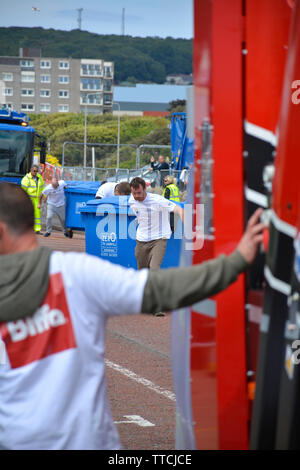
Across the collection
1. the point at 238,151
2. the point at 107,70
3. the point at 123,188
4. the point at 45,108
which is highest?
the point at 238,151

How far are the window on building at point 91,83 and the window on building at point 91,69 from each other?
139 cm

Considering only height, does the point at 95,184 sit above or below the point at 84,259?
below

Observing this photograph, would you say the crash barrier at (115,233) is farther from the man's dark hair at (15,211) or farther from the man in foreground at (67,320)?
the man in foreground at (67,320)

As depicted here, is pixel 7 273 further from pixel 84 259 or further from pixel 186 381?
pixel 186 381

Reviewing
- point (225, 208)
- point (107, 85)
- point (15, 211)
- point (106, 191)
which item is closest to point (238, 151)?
point (225, 208)

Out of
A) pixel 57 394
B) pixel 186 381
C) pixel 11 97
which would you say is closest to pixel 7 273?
pixel 57 394

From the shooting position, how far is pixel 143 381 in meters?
7.61

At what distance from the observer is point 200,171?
119 inches

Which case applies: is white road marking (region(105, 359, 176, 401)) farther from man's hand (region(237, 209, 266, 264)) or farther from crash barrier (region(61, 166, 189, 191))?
crash barrier (region(61, 166, 189, 191))

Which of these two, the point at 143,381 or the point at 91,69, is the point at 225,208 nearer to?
the point at 143,381

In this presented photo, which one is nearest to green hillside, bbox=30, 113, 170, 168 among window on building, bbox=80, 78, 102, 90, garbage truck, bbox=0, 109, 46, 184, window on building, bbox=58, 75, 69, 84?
window on building, bbox=58, 75, 69, 84

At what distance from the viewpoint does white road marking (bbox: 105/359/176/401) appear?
7129mm

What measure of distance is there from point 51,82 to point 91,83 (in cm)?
915

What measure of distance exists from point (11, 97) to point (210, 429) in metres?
183
